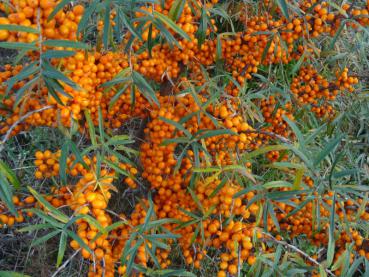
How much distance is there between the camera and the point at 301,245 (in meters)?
2.77

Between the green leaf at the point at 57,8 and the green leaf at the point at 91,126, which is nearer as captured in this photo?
the green leaf at the point at 57,8

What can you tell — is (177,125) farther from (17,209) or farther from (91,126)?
(17,209)

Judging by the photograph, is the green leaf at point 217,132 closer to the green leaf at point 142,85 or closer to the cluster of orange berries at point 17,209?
the green leaf at point 142,85

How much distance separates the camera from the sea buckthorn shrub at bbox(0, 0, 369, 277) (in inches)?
46.0

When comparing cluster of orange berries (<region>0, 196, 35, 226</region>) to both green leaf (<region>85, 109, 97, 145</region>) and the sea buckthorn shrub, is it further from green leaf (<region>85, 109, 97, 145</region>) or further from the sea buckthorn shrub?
green leaf (<region>85, 109, 97, 145</region>)

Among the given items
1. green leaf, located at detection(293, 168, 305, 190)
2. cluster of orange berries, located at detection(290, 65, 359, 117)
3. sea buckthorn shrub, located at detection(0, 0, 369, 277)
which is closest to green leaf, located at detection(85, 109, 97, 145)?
sea buckthorn shrub, located at detection(0, 0, 369, 277)

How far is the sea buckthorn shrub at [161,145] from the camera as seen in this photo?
1168 mm

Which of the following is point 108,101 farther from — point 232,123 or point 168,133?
point 232,123

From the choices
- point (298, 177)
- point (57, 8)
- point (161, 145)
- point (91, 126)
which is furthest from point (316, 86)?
point (57, 8)

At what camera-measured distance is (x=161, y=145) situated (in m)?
1.46

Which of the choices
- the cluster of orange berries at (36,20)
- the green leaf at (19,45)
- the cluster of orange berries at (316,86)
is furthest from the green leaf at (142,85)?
the cluster of orange berries at (316,86)

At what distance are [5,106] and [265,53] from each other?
101 centimetres

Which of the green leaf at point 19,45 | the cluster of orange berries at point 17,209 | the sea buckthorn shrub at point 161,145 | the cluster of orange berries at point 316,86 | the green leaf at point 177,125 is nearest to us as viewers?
the green leaf at point 19,45

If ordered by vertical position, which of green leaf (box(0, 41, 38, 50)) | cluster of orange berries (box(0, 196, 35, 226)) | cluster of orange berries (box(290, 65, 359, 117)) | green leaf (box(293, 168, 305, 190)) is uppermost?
green leaf (box(0, 41, 38, 50))
